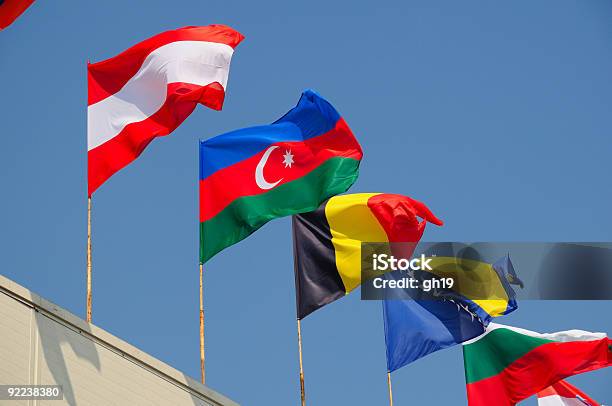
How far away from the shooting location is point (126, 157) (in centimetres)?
3047

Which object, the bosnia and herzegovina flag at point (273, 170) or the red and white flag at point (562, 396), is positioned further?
the red and white flag at point (562, 396)

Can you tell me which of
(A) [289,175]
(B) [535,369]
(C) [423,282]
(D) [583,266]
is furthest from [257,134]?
(D) [583,266]

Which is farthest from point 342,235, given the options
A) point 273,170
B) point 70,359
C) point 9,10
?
point 9,10

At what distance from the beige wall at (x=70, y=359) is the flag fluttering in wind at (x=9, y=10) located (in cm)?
484

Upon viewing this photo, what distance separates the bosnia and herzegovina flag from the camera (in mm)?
33500

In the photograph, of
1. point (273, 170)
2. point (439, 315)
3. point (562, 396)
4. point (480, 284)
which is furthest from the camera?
point (562, 396)

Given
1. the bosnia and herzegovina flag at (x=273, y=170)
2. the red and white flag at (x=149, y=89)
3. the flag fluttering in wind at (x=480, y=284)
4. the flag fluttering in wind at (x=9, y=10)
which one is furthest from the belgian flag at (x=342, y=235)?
the flag fluttering in wind at (x=9, y=10)

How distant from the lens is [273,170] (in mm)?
34344

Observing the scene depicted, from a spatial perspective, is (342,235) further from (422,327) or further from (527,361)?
(527,361)

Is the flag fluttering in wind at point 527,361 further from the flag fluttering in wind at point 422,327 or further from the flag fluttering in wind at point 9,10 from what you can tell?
the flag fluttering in wind at point 9,10

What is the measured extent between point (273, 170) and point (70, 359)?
9.17 meters

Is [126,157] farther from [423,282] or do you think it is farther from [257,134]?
[423,282]

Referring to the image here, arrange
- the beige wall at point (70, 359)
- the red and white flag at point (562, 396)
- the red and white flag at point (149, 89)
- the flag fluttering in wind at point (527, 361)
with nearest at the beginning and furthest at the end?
the beige wall at point (70, 359) → the red and white flag at point (149, 89) → the flag fluttering in wind at point (527, 361) → the red and white flag at point (562, 396)

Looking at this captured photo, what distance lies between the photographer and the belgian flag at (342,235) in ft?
117
